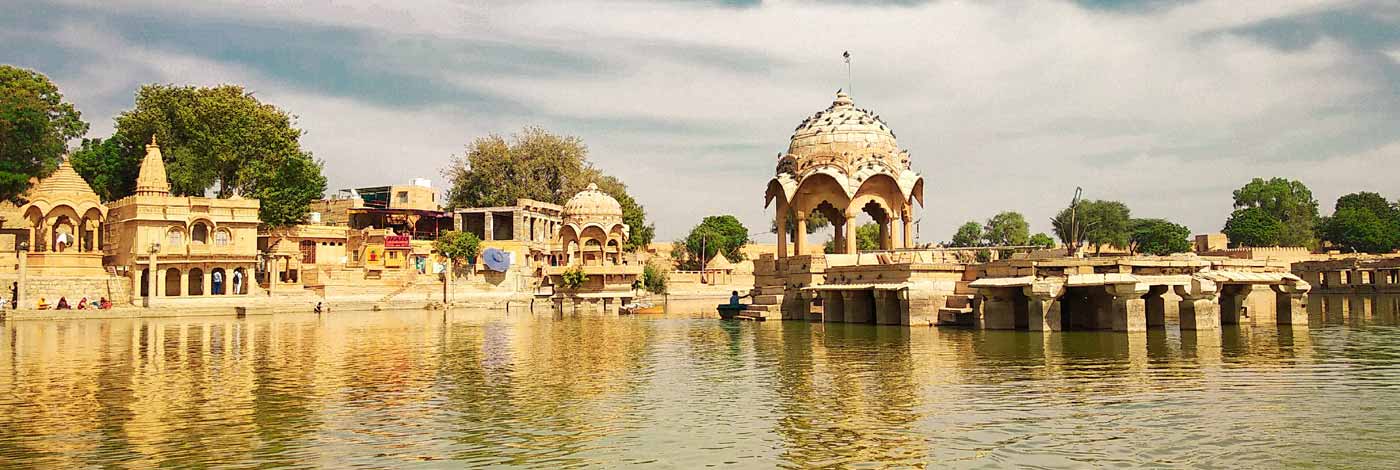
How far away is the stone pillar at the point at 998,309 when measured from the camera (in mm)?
26422

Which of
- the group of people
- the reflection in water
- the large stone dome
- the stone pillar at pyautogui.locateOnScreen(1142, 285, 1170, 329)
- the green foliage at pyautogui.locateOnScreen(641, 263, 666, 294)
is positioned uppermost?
the large stone dome

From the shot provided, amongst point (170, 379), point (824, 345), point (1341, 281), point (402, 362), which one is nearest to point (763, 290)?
point (824, 345)

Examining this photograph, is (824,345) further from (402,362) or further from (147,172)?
(147,172)

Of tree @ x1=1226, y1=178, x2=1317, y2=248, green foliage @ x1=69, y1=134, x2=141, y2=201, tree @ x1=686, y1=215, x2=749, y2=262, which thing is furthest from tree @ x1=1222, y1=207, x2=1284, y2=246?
green foliage @ x1=69, y1=134, x2=141, y2=201

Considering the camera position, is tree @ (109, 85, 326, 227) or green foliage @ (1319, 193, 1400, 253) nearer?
tree @ (109, 85, 326, 227)

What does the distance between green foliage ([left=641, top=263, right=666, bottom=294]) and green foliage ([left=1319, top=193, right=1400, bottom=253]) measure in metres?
59.0

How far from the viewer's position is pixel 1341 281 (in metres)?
69.3

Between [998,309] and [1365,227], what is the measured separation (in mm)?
75909

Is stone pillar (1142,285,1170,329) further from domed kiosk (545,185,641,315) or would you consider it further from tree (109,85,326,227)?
tree (109,85,326,227)

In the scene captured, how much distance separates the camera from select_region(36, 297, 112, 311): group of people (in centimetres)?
3856

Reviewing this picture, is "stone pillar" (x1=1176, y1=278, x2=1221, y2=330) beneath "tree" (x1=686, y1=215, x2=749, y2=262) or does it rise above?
beneath

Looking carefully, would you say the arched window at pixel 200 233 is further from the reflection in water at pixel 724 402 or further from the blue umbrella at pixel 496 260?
the reflection in water at pixel 724 402

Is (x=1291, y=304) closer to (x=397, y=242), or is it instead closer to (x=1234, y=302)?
(x=1234, y=302)

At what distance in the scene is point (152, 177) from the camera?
4647 cm
